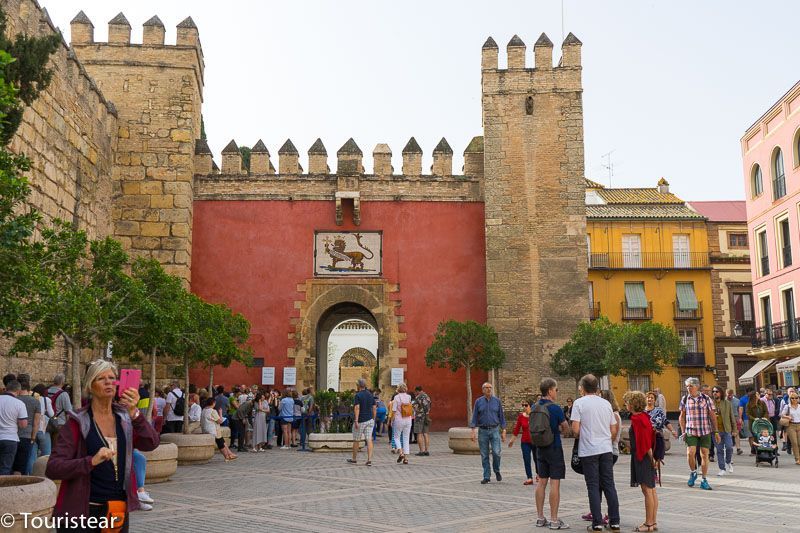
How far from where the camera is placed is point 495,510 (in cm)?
703

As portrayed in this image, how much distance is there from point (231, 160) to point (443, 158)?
564cm

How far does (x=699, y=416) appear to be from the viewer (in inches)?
352

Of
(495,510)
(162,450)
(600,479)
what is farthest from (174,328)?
(600,479)

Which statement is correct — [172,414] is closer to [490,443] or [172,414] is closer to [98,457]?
[490,443]

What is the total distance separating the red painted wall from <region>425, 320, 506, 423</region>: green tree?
1.34 meters

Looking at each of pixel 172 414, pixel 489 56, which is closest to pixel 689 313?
pixel 489 56

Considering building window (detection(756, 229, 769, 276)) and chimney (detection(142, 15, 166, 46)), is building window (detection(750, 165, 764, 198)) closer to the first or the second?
building window (detection(756, 229, 769, 276))

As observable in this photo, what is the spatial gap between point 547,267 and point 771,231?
9.64 m

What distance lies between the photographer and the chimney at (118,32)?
18.8 m

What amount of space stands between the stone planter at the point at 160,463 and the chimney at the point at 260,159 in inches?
459

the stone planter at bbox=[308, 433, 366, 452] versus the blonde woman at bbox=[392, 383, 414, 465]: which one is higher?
the blonde woman at bbox=[392, 383, 414, 465]

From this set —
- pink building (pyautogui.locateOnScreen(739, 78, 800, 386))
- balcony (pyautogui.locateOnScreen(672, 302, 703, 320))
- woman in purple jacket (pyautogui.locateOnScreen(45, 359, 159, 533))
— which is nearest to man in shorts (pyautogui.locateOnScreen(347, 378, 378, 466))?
woman in purple jacket (pyautogui.locateOnScreen(45, 359, 159, 533))

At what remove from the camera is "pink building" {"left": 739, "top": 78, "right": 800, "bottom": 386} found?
22.3 meters

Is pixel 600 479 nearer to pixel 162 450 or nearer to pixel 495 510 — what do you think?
pixel 495 510
